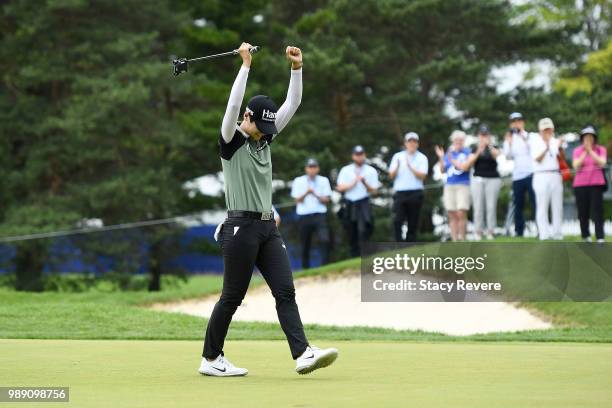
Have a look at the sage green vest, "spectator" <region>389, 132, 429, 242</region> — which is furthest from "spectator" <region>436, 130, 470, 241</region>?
the sage green vest

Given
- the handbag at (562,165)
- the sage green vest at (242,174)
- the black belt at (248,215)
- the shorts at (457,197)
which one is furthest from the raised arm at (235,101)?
the shorts at (457,197)

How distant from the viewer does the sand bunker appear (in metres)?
17.2

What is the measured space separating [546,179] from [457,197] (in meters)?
1.98

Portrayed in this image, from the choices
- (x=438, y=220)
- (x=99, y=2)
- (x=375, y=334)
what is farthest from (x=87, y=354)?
(x=99, y=2)

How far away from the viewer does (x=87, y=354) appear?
1017 centimetres

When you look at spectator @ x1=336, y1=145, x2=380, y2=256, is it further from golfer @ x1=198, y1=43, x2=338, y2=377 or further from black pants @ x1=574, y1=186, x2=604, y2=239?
golfer @ x1=198, y1=43, x2=338, y2=377

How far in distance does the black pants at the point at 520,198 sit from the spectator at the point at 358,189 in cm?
264

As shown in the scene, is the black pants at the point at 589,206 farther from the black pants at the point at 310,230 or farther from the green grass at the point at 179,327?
the black pants at the point at 310,230

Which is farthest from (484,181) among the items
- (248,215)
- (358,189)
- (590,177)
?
(248,215)

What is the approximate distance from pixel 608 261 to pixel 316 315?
5.33 metres

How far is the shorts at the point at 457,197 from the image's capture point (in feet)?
63.6

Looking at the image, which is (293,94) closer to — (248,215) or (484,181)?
(248,215)

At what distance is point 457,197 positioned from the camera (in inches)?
765

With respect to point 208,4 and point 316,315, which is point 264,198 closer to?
point 316,315
